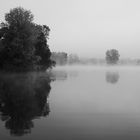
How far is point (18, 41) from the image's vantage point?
60.0m

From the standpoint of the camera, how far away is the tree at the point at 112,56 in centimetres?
19212

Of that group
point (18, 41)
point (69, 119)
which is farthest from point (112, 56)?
point (69, 119)

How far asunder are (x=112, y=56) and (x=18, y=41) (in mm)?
139911

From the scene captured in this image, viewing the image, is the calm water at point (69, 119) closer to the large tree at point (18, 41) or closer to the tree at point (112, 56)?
the large tree at point (18, 41)

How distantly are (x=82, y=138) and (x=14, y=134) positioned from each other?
3.00 metres

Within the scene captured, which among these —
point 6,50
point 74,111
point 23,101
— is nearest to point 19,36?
point 6,50

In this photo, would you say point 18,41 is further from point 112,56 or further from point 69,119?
point 112,56

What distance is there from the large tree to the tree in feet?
439

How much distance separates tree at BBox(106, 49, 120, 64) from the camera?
192 meters

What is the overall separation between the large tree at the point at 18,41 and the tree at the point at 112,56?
134 m

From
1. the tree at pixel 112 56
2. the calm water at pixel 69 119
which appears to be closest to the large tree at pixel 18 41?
the calm water at pixel 69 119

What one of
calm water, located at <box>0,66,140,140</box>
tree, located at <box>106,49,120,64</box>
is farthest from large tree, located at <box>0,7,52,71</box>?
tree, located at <box>106,49,120,64</box>

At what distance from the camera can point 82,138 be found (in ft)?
37.1

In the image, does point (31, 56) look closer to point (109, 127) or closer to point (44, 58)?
point (44, 58)
